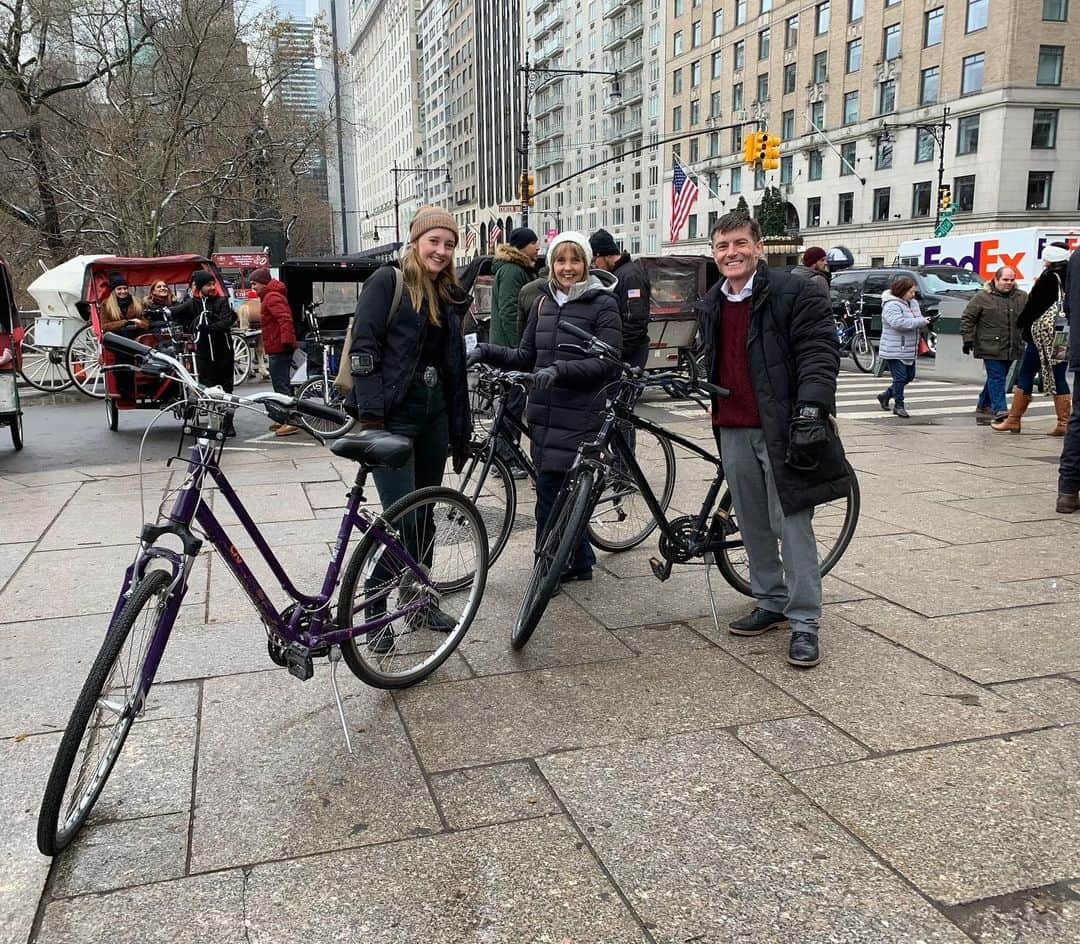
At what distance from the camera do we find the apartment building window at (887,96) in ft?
174

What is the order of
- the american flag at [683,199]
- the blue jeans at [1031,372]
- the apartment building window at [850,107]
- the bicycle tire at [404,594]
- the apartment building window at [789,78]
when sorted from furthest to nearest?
the apartment building window at [789,78], the apartment building window at [850,107], the american flag at [683,199], the blue jeans at [1031,372], the bicycle tire at [404,594]

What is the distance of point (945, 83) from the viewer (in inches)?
1935

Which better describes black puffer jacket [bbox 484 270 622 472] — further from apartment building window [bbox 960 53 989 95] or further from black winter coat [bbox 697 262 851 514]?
apartment building window [bbox 960 53 989 95]

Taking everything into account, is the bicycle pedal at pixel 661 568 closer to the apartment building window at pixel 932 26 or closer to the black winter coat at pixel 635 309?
the black winter coat at pixel 635 309

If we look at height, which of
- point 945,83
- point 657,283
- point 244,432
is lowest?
point 244,432

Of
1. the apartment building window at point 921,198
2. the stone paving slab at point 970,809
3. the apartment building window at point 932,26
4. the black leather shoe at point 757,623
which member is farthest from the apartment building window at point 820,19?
the stone paving slab at point 970,809

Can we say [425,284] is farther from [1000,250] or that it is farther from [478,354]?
[1000,250]

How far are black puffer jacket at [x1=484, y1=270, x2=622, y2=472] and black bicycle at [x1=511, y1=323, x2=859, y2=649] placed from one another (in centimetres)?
11

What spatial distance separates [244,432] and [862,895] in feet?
32.2

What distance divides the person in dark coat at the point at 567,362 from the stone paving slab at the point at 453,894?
7.59ft

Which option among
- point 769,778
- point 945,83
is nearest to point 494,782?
point 769,778

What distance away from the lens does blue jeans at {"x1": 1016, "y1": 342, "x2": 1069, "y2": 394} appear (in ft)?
30.3

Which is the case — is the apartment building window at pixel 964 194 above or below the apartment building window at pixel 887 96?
below

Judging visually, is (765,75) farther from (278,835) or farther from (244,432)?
(278,835)
